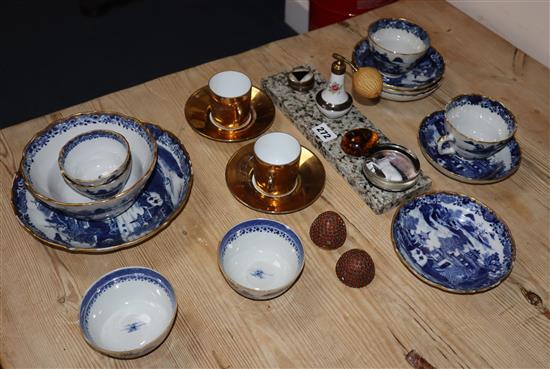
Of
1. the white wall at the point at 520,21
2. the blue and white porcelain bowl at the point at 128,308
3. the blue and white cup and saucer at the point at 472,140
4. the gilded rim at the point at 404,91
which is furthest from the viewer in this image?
the white wall at the point at 520,21

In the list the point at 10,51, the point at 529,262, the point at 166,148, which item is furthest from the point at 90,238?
the point at 10,51

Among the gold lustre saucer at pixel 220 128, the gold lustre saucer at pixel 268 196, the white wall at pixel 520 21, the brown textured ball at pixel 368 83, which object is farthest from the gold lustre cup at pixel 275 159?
the white wall at pixel 520 21

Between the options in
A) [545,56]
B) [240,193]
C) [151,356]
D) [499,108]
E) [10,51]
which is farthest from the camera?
[10,51]

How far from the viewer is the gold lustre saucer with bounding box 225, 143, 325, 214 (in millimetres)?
995

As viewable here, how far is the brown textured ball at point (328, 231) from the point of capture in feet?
3.02

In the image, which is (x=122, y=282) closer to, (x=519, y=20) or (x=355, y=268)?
(x=355, y=268)

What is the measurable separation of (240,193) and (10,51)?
183 centimetres

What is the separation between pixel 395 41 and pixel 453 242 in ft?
1.86

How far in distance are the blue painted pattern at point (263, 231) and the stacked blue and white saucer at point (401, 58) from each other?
0.48 m

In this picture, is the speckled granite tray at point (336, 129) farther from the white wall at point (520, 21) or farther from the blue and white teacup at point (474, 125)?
the white wall at point (520, 21)

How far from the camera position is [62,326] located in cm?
82

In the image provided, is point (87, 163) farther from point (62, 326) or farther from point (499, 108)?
point (499, 108)

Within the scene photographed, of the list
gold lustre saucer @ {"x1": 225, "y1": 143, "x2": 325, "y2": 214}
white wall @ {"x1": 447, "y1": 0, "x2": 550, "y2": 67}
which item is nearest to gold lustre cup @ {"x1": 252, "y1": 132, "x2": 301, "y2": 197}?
gold lustre saucer @ {"x1": 225, "y1": 143, "x2": 325, "y2": 214}

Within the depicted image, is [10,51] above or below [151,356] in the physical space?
below
